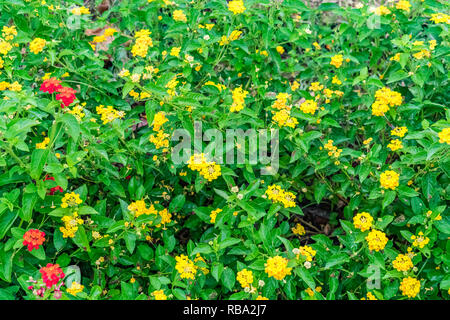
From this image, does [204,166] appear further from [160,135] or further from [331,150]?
[331,150]

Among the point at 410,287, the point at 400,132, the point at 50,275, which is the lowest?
the point at 410,287

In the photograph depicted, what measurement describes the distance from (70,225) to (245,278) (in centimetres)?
83

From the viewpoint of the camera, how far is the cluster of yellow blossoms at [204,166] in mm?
2445

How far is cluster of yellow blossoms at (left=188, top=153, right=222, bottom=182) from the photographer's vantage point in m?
2.45

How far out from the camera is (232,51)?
3.01 meters

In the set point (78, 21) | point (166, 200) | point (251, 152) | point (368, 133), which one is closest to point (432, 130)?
point (368, 133)

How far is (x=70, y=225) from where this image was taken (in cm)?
241

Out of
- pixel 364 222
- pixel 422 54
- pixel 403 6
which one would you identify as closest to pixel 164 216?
pixel 364 222

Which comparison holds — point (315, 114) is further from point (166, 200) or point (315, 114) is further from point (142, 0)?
point (142, 0)

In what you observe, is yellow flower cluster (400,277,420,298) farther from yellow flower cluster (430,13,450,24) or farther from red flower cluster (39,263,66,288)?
red flower cluster (39,263,66,288)

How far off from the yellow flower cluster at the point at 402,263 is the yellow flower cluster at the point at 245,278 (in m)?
0.66

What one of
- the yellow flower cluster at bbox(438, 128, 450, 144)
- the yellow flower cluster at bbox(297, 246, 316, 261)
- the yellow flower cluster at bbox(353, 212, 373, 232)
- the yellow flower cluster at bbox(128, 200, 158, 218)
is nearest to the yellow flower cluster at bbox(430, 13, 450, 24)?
the yellow flower cluster at bbox(438, 128, 450, 144)

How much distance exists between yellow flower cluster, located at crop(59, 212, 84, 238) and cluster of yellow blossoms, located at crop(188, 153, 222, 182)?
22.6 inches

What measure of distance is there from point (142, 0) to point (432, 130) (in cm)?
180
